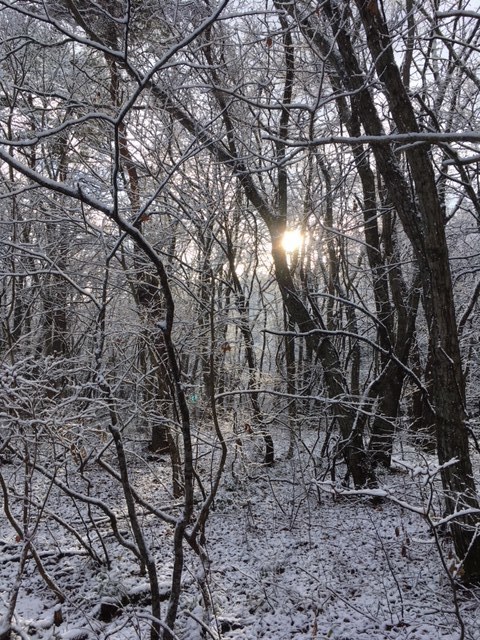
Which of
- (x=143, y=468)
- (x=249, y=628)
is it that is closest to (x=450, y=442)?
(x=249, y=628)

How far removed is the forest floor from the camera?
3967 mm

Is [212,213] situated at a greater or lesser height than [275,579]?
greater

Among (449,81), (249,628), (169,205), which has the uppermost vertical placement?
(449,81)

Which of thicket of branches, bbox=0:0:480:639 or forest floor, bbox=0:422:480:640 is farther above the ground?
thicket of branches, bbox=0:0:480:639

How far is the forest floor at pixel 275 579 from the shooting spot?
397 centimetres

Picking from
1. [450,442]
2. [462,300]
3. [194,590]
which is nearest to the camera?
[450,442]

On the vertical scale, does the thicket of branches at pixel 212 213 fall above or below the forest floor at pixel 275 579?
above

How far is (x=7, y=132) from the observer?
23.5ft

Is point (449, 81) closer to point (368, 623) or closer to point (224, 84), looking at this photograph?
point (224, 84)

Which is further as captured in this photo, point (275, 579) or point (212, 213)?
point (212, 213)

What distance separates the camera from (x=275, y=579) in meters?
4.89

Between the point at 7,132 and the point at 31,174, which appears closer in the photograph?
the point at 31,174

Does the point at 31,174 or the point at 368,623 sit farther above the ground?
the point at 31,174

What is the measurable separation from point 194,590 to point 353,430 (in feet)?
10.7
